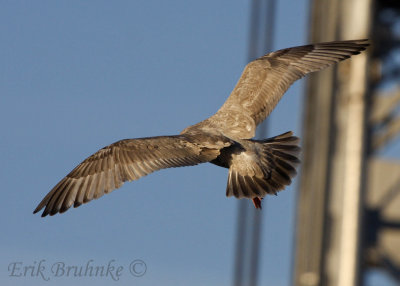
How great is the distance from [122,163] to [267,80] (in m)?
1.70

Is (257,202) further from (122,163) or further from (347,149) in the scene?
(347,149)

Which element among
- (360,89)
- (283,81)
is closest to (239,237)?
(360,89)

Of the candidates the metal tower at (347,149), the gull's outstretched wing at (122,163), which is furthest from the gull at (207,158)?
the metal tower at (347,149)

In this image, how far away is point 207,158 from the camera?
10.5 metres

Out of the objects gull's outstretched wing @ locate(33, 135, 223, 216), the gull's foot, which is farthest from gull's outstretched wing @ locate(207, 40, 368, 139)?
gull's outstretched wing @ locate(33, 135, 223, 216)

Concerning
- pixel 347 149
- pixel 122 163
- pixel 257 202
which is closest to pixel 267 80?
pixel 257 202

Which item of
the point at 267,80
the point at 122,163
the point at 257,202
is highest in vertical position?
the point at 267,80

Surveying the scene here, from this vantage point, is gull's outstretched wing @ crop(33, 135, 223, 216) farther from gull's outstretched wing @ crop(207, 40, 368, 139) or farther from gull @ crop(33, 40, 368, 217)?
gull's outstretched wing @ crop(207, 40, 368, 139)

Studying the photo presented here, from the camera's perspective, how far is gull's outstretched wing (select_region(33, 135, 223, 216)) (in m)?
10.5

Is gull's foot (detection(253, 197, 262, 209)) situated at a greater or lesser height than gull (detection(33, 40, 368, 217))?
lesser

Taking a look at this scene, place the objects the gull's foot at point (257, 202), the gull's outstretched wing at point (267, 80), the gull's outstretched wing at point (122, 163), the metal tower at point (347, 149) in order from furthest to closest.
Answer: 1. the metal tower at point (347, 149)
2. the gull's outstretched wing at point (267, 80)
3. the gull's foot at point (257, 202)
4. the gull's outstretched wing at point (122, 163)

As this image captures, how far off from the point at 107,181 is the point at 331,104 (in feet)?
14.6

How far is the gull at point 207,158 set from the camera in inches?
416

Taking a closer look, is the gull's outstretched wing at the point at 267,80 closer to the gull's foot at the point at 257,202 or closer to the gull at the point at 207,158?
the gull at the point at 207,158
